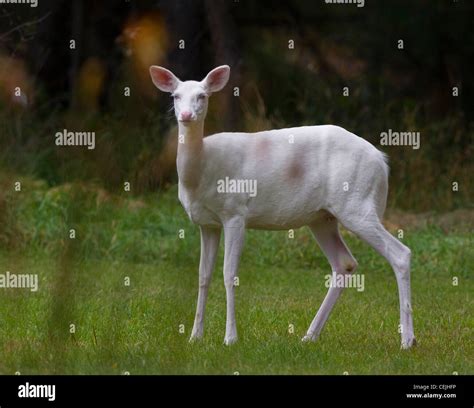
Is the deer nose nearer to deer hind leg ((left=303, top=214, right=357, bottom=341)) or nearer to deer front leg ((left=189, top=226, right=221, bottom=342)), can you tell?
deer front leg ((left=189, top=226, right=221, bottom=342))

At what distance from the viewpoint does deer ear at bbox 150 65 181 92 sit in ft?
23.1

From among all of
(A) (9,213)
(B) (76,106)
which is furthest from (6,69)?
(B) (76,106)

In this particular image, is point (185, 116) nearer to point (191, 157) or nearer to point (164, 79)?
point (191, 157)

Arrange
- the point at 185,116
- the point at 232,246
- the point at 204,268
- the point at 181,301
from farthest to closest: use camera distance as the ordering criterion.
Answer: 1. the point at 204,268
2. the point at 232,246
3. the point at 185,116
4. the point at 181,301

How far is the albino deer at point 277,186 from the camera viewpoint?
6.95 meters

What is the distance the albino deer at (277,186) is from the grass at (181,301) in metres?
0.35

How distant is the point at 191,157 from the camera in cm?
701

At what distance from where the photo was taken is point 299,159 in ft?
23.2

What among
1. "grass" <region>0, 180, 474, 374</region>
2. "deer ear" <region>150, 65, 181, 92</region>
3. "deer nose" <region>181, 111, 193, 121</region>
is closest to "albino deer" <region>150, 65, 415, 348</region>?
"deer ear" <region>150, 65, 181, 92</region>

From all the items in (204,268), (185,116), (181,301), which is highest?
(185,116)

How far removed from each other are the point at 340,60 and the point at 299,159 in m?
10.8

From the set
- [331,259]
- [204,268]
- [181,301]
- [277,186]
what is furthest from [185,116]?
[181,301]

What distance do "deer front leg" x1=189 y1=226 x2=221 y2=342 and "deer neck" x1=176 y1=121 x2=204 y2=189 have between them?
0.33 m

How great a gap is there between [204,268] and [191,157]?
2.26ft
